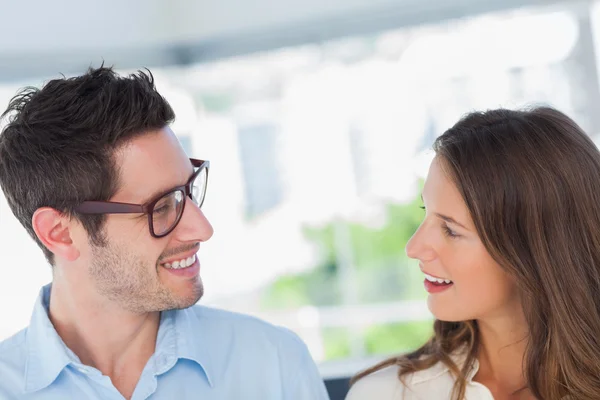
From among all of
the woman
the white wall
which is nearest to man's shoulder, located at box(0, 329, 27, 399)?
the woman

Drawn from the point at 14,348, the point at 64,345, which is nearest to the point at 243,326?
the point at 64,345

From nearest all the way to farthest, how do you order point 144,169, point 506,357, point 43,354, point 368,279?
point 43,354 → point 144,169 → point 506,357 → point 368,279

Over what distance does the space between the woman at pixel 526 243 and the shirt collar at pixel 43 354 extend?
79cm

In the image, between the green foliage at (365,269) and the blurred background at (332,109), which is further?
the green foliage at (365,269)

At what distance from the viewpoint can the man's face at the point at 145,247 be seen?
1787 mm

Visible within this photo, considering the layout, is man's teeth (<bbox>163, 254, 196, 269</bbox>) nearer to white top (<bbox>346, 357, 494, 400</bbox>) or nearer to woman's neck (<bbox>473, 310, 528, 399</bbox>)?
white top (<bbox>346, 357, 494, 400</bbox>)

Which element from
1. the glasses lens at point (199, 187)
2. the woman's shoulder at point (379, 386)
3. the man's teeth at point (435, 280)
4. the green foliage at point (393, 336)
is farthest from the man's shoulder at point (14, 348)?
the green foliage at point (393, 336)

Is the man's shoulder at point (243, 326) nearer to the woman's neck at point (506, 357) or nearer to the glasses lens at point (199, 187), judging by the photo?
the glasses lens at point (199, 187)

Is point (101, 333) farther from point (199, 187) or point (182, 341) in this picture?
point (199, 187)

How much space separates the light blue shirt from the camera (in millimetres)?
1699

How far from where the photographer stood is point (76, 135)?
70.6 inches

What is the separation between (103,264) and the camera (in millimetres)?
1807

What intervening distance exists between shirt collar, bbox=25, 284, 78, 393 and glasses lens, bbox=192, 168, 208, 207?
42 centimetres

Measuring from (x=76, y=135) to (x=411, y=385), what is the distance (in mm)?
969
